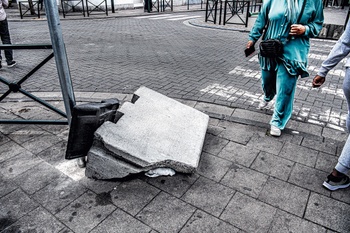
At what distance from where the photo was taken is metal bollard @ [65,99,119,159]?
271cm

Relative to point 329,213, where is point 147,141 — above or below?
above

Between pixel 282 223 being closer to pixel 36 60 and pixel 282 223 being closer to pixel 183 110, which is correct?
pixel 183 110

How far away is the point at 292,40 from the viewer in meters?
3.32

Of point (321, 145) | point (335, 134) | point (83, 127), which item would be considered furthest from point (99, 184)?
point (335, 134)

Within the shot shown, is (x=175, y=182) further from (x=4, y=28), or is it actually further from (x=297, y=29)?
(x=4, y=28)

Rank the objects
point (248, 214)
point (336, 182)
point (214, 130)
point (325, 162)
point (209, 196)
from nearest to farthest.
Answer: point (248, 214), point (209, 196), point (336, 182), point (325, 162), point (214, 130)

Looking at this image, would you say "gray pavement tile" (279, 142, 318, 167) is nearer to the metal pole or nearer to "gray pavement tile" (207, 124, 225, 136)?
"gray pavement tile" (207, 124, 225, 136)

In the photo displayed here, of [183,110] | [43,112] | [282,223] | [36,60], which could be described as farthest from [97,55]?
[282,223]

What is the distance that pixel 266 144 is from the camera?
345 centimetres

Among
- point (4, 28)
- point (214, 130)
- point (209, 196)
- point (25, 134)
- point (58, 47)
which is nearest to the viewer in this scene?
point (209, 196)

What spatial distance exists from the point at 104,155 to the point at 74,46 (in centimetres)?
732

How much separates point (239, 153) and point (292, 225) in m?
1.09

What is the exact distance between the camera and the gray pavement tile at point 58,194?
8.11ft

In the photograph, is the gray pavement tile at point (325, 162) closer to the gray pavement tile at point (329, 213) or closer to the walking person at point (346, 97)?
the walking person at point (346, 97)
